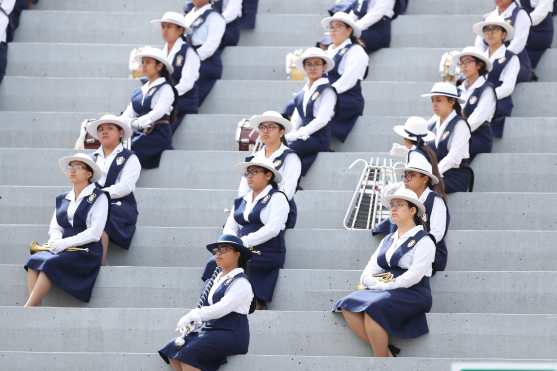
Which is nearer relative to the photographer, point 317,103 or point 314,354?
point 314,354

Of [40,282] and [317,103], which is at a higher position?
[317,103]

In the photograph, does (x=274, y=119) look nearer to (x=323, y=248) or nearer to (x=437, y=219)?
(x=323, y=248)

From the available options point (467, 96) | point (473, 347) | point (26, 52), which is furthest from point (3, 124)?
point (473, 347)

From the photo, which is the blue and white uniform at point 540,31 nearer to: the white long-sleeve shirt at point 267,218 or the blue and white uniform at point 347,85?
the blue and white uniform at point 347,85

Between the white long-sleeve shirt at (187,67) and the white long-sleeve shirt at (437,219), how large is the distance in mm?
2888

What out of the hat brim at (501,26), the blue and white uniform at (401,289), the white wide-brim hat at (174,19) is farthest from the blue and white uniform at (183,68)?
the blue and white uniform at (401,289)

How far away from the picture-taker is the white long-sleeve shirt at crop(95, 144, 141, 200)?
36.2 feet

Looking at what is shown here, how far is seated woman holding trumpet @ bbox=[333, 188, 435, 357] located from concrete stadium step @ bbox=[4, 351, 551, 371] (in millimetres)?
295

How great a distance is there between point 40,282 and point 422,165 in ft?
7.97

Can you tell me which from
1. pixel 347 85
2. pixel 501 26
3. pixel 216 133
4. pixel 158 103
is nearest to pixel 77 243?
pixel 158 103

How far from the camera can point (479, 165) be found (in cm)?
1170

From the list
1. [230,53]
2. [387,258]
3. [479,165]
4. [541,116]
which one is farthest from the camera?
[230,53]

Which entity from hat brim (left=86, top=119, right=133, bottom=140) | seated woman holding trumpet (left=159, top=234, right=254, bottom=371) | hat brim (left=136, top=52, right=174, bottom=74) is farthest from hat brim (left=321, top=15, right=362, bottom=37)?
seated woman holding trumpet (left=159, top=234, right=254, bottom=371)

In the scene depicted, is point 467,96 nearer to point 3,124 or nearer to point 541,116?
point 541,116
